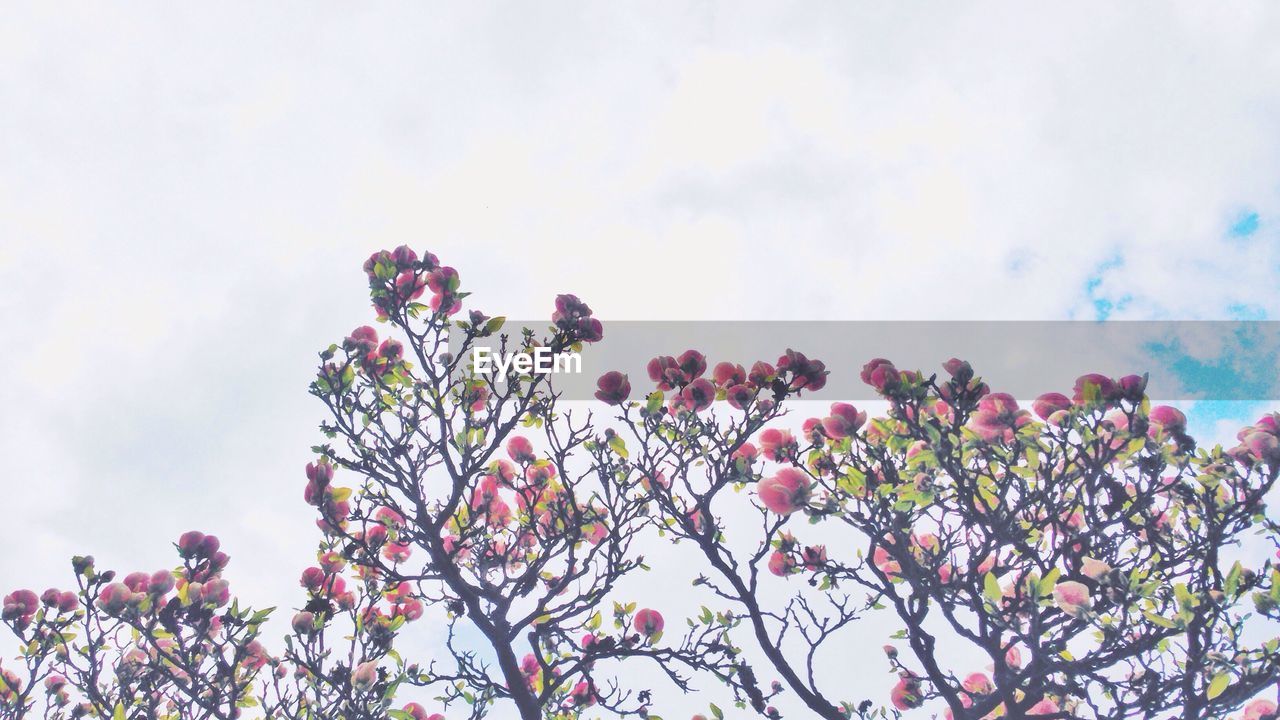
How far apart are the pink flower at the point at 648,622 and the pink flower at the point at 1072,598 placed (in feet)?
12.0

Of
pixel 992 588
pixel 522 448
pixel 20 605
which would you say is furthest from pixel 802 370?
pixel 20 605

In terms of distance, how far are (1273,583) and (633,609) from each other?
4.81m

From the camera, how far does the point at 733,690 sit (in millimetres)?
5957

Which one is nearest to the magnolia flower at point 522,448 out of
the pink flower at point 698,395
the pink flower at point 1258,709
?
the pink flower at point 698,395

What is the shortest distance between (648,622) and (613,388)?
2.48m

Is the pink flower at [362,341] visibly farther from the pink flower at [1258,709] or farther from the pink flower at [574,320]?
the pink flower at [1258,709]

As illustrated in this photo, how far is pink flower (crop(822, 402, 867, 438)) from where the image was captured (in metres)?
5.27

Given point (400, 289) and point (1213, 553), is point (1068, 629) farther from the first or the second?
point (400, 289)

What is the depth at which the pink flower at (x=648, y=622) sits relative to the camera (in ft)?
21.4

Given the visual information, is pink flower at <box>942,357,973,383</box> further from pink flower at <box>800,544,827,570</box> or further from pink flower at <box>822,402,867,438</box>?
pink flower at <box>800,544,827,570</box>

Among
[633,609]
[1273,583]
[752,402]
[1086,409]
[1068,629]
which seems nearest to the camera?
[1273,583]

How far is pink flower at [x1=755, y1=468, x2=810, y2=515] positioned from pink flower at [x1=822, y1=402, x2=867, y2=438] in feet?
2.48

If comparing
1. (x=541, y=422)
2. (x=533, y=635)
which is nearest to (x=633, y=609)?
(x=533, y=635)

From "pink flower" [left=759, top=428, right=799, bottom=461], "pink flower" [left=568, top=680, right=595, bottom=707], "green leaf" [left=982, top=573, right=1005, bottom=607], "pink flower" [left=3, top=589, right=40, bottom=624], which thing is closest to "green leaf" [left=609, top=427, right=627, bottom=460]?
"pink flower" [left=759, top=428, right=799, bottom=461]
